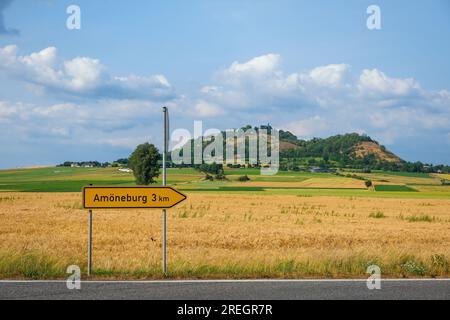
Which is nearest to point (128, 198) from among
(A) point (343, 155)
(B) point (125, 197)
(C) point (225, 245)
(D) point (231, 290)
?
(B) point (125, 197)

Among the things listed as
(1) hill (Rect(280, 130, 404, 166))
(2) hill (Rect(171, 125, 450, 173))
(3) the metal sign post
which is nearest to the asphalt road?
(3) the metal sign post

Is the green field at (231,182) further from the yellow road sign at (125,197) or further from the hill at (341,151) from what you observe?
the yellow road sign at (125,197)

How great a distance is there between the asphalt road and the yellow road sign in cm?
167

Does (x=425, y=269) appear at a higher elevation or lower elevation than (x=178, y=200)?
lower

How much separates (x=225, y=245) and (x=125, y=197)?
355 inches

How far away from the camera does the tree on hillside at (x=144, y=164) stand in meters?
78.6

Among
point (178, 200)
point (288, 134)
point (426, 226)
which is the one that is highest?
point (288, 134)

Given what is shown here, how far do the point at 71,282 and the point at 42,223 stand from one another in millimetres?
18903

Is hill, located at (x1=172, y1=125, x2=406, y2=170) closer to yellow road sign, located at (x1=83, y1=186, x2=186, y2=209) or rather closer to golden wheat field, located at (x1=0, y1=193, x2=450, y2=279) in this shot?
golden wheat field, located at (x1=0, y1=193, x2=450, y2=279)

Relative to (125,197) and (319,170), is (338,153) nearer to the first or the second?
(319,170)
